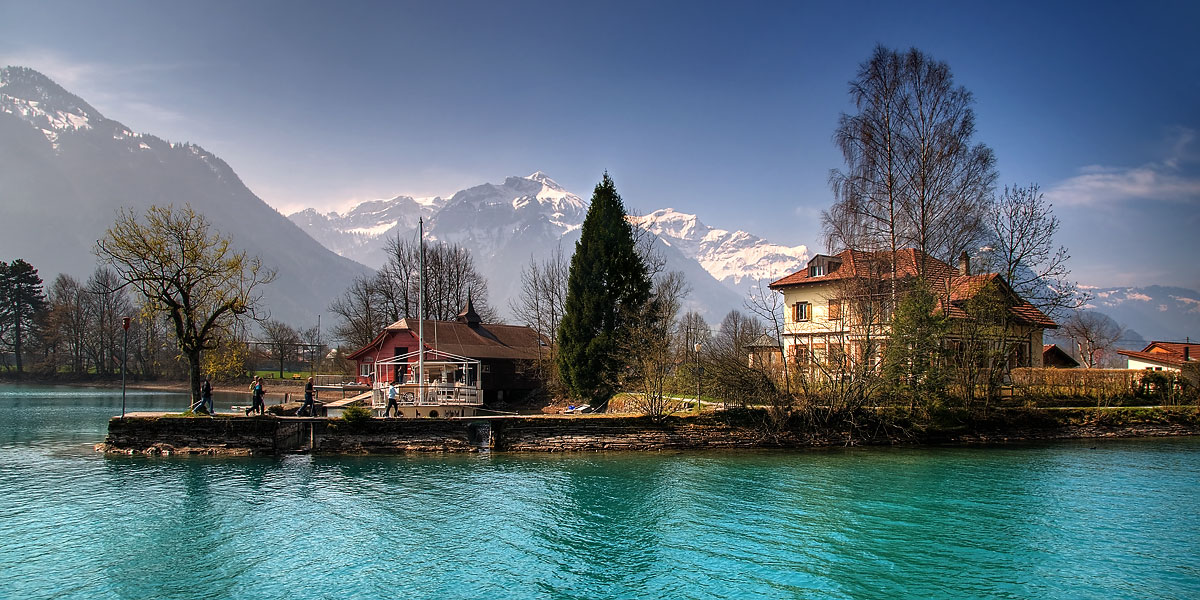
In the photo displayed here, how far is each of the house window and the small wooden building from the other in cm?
1762

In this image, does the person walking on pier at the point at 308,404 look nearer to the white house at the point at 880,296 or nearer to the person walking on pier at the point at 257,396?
the person walking on pier at the point at 257,396

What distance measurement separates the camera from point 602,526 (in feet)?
55.1

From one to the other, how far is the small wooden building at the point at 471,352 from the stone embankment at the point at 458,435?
642 inches

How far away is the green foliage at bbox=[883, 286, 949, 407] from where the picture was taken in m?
29.7

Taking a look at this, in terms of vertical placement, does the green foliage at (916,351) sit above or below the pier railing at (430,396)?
above

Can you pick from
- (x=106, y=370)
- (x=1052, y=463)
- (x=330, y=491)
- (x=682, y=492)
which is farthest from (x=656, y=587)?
(x=106, y=370)

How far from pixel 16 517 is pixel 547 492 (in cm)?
1363

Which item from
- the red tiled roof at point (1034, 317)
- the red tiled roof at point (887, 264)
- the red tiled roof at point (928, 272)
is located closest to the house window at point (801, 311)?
the red tiled roof at point (928, 272)

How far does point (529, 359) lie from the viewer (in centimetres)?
4866

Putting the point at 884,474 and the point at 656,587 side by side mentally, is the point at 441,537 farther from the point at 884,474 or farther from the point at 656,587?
the point at 884,474

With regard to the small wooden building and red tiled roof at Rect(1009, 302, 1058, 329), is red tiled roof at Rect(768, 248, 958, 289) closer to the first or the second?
red tiled roof at Rect(1009, 302, 1058, 329)

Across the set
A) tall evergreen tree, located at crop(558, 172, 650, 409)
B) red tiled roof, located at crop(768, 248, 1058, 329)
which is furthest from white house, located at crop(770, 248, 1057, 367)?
tall evergreen tree, located at crop(558, 172, 650, 409)

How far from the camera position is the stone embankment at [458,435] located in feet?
85.9

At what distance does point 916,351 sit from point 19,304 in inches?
3941
